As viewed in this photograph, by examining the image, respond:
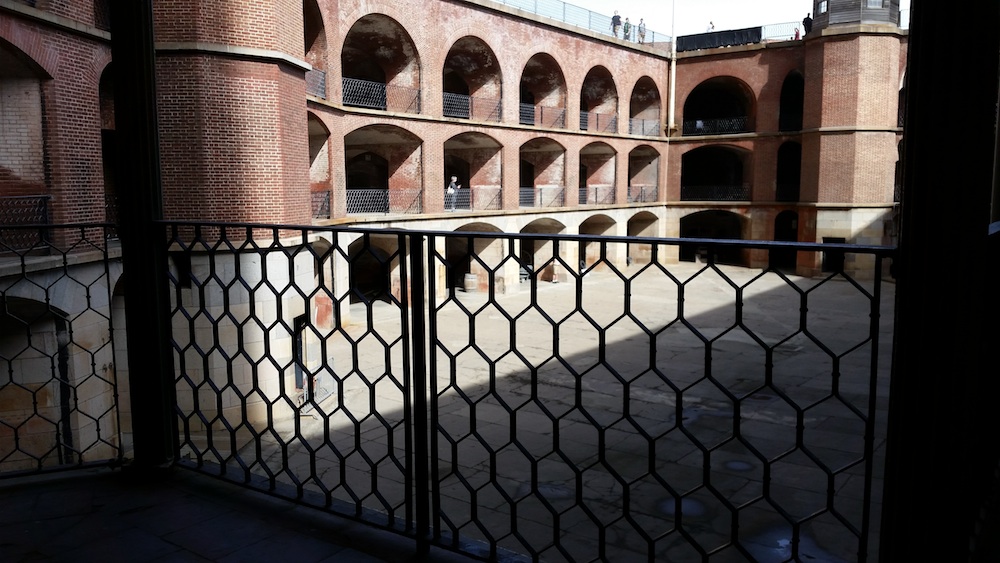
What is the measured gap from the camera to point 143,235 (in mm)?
3248

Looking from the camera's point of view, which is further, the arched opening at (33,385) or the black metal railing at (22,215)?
the black metal railing at (22,215)

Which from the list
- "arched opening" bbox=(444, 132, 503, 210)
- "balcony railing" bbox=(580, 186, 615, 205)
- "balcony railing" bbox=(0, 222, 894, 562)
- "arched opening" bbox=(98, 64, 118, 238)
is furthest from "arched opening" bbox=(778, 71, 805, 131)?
"arched opening" bbox=(98, 64, 118, 238)

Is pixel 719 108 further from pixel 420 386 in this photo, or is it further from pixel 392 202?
pixel 420 386

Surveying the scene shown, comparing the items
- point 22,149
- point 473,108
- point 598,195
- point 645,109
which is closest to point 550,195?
point 598,195

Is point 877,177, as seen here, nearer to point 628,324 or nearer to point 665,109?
point 665,109

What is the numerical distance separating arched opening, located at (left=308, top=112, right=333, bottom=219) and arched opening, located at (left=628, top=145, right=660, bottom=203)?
46.2 feet

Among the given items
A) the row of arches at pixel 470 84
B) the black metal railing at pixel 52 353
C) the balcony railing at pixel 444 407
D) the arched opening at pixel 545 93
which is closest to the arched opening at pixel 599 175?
the row of arches at pixel 470 84

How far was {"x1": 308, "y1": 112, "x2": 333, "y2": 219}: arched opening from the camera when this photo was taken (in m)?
16.6

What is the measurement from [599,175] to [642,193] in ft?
7.09

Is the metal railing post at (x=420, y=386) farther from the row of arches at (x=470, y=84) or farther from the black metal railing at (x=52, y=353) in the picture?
the row of arches at (x=470, y=84)

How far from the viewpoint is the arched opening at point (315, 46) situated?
15.6 metres

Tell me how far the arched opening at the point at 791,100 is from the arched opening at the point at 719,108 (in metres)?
1.31

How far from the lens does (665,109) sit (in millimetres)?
28656

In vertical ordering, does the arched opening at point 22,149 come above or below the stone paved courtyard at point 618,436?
above
